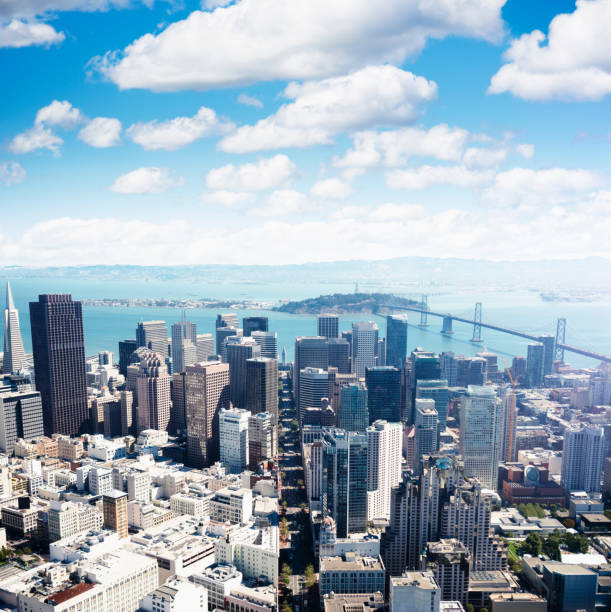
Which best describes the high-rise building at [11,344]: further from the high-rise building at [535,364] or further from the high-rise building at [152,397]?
the high-rise building at [535,364]

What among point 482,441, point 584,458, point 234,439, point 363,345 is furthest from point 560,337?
point 234,439

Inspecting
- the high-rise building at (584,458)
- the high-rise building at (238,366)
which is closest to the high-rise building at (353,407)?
the high-rise building at (238,366)

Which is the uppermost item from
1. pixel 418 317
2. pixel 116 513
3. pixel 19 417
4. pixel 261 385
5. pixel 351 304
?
pixel 351 304

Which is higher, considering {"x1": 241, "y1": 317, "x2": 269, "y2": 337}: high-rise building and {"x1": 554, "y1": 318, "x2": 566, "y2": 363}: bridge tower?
{"x1": 241, "y1": 317, "x2": 269, "y2": 337}: high-rise building

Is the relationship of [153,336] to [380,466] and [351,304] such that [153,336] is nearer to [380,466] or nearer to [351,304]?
[380,466]

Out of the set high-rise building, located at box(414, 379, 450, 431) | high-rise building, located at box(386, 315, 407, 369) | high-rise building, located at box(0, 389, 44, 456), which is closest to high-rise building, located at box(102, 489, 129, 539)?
high-rise building, located at box(0, 389, 44, 456)

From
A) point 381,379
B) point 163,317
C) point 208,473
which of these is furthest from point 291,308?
point 208,473

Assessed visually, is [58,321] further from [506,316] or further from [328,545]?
[506,316]

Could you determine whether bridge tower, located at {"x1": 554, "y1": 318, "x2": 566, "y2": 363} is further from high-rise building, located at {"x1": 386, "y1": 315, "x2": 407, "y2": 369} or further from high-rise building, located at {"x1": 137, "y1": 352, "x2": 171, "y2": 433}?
high-rise building, located at {"x1": 137, "y1": 352, "x2": 171, "y2": 433}
